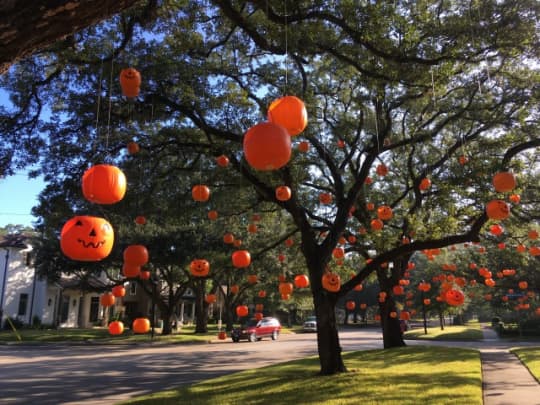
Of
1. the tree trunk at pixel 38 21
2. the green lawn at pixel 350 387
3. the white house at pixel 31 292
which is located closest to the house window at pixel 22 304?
the white house at pixel 31 292

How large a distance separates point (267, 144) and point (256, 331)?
3075 cm

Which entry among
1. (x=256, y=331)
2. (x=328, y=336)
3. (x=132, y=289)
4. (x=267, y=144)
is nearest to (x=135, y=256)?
(x=267, y=144)

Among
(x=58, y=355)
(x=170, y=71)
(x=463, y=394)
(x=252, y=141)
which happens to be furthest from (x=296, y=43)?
(x=58, y=355)

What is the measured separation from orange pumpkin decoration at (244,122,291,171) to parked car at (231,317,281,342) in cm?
3016

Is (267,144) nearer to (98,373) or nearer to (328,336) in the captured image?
(328,336)

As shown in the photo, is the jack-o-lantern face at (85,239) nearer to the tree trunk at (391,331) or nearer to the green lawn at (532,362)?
the green lawn at (532,362)

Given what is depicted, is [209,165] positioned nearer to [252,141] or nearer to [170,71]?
[170,71]

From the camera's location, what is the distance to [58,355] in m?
20.7

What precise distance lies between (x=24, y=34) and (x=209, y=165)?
39.4 ft

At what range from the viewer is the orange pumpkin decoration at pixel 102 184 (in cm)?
496

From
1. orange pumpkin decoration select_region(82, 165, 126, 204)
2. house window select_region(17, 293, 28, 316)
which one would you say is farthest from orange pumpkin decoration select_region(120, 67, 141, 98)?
house window select_region(17, 293, 28, 316)

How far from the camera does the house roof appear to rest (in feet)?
123

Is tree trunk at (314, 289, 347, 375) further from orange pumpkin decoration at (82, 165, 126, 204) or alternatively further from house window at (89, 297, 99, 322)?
house window at (89, 297, 99, 322)

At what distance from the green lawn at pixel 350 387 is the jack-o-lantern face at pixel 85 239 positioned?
567 centimetres
